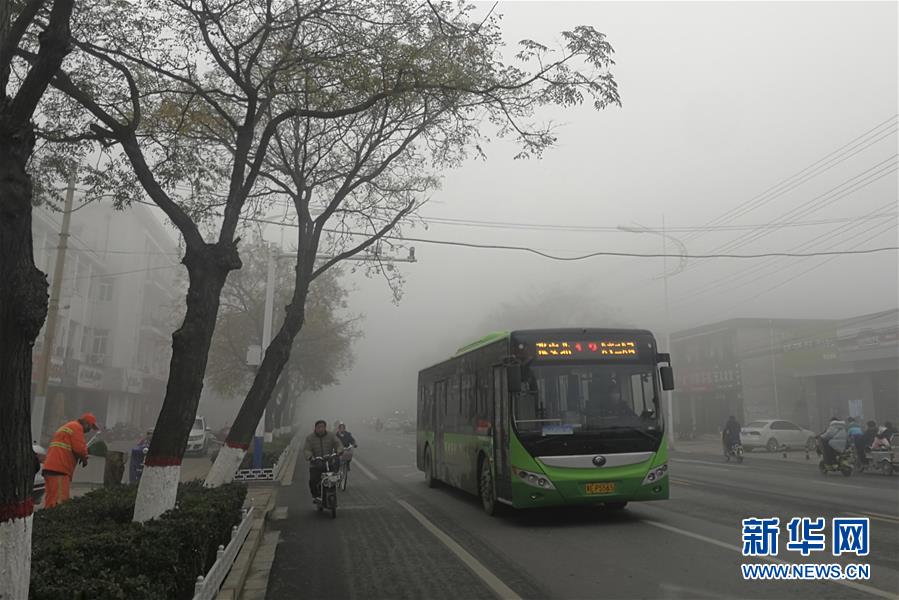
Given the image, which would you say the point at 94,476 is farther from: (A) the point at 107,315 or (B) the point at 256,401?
(A) the point at 107,315

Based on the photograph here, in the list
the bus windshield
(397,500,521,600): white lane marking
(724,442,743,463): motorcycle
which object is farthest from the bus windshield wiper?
(724,442,743,463): motorcycle

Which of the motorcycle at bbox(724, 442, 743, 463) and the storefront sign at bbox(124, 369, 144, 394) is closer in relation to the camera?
the motorcycle at bbox(724, 442, 743, 463)

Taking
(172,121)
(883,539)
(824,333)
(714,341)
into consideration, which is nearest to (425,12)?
(172,121)

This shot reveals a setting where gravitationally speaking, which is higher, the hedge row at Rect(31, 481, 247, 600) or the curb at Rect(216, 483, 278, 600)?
the hedge row at Rect(31, 481, 247, 600)

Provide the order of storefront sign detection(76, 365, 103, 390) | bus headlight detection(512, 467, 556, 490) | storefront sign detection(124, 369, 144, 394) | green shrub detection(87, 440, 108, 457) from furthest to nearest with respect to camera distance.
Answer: storefront sign detection(124, 369, 144, 394) < storefront sign detection(76, 365, 103, 390) < green shrub detection(87, 440, 108, 457) < bus headlight detection(512, 467, 556, 490)

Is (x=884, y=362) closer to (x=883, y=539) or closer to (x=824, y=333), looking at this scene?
(x=824, y=333)

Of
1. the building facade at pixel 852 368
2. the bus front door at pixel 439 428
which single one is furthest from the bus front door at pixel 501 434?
the building facade at pixel 852 368

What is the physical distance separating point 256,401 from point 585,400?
5.62 m

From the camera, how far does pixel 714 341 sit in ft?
149

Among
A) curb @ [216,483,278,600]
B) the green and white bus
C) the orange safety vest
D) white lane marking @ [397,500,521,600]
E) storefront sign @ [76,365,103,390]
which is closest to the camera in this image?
curb @ [216,483,278,600]

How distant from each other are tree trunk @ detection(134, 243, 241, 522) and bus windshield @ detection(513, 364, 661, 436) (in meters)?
4.66

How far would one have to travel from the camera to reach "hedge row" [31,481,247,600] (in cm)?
439

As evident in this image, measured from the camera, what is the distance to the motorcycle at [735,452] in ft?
82.7

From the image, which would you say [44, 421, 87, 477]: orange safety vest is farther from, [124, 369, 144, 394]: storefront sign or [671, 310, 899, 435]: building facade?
[124, 369, 144, 394]: storefront sign
